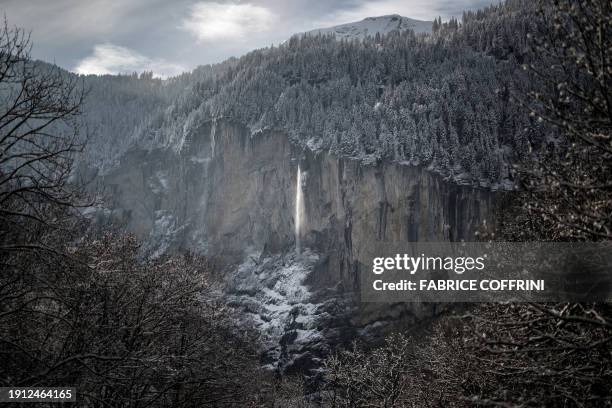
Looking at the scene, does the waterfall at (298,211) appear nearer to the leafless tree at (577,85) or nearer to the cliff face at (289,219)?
the cliff face at (289,219)

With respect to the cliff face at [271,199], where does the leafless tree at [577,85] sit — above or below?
below

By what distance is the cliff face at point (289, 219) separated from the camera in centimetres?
8075

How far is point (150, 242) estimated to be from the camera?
11875 cm

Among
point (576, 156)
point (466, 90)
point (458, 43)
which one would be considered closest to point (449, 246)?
point (466, 90)

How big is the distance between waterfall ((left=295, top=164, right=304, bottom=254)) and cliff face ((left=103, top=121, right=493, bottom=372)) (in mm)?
1007

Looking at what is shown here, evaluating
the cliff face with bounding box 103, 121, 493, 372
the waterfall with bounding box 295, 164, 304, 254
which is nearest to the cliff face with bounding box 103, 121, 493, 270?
the cliff face with bounding box 103, 121, 493, 372

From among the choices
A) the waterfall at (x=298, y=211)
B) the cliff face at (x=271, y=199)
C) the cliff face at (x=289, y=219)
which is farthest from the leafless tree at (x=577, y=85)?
the waterfall at (x=298, y=211)

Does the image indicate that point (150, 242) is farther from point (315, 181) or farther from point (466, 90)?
point (466, 90)

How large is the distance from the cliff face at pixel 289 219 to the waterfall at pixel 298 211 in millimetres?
1007

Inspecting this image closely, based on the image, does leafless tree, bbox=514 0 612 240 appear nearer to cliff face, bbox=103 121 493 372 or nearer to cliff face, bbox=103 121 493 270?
cliff face, bbox=103 121 493 270

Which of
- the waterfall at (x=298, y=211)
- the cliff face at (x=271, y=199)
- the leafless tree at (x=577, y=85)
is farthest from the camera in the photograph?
the waterfall at (x=298, y=211)

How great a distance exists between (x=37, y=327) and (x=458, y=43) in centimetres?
13964

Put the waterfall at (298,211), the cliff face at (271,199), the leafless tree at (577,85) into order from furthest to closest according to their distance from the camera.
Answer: the waterfall at (298,211), the cliff face at (271,199), the leafless tree at (577,85)

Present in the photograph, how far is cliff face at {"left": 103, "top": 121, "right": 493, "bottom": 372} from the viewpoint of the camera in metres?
80.8
